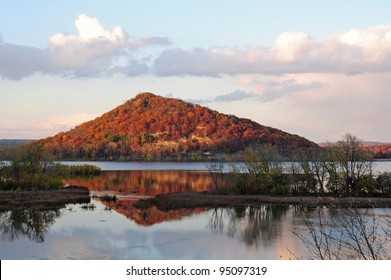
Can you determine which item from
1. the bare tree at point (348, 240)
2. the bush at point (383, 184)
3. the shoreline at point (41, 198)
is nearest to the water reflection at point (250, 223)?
the bare tree at point (348, 240)

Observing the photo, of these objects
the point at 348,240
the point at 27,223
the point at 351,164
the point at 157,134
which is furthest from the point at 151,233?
the point at 157,134

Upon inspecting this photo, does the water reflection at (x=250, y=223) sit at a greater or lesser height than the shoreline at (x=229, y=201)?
lesser

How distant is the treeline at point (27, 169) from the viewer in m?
37.2

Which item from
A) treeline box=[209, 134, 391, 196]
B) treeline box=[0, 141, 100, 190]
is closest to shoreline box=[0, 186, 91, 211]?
treeline box=[0, 141, 100, 190]

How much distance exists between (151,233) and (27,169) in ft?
73.7

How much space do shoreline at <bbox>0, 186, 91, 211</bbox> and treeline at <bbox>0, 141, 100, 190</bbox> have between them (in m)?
2.05

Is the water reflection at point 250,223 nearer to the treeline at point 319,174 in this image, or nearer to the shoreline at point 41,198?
the treeline at point 319,174

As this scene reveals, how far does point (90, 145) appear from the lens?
463ft

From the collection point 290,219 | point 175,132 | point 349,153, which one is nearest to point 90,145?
point 175,132

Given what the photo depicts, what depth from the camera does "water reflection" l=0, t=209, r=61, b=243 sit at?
65.5ft

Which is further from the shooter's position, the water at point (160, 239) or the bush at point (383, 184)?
the bush at point (383, 184)

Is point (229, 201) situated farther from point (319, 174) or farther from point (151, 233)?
point (151, 233)

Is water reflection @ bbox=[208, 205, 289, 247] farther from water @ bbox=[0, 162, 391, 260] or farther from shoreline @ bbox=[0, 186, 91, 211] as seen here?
shoreline @ bbox=[0, 186, 91, 211]
